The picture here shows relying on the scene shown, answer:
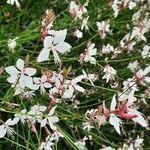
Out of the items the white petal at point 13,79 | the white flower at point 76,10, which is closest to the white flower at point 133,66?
the white flower at point 76,10

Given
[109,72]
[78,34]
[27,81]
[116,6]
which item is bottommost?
[27,81]

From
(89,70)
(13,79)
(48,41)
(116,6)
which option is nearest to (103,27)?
(116,6)

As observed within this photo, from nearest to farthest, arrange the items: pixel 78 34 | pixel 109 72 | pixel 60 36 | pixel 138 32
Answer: pixel 60 36
pixel 109 72
pixel 78 34
pixel 138 32

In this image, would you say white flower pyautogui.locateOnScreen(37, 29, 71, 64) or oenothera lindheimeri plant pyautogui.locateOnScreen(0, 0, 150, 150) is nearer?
white flower pyautogui.locateOnScreen(37, 29, 71, 64)

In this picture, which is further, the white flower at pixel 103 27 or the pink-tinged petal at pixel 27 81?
the white flower at pixel 103 27

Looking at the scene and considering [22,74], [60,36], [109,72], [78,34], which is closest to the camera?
[60,36]

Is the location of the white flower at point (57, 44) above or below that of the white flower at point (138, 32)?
below

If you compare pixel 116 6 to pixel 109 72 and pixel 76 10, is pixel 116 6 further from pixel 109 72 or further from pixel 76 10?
pixel 109 72

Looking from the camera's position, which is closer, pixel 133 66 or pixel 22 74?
pixel 22 74

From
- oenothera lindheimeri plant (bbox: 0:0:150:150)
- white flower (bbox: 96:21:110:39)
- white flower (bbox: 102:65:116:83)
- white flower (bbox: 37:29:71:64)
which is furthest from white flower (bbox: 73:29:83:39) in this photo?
white flower (bbox: 37:29:71:64)

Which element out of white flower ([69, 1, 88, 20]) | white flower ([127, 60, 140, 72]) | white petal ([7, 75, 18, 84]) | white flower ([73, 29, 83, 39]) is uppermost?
white flower ([69, 1, 88, 20])

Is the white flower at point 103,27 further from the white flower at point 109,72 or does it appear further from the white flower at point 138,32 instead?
the white flower at point 109,72

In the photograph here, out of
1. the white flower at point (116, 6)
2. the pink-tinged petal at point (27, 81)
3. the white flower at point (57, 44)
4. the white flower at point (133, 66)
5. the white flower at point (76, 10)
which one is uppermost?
the white flower at point (116, 6)

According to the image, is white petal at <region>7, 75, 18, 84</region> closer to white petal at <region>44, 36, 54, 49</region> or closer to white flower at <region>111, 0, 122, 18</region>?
white petal at <region>44, 36, 54, 49</region>
